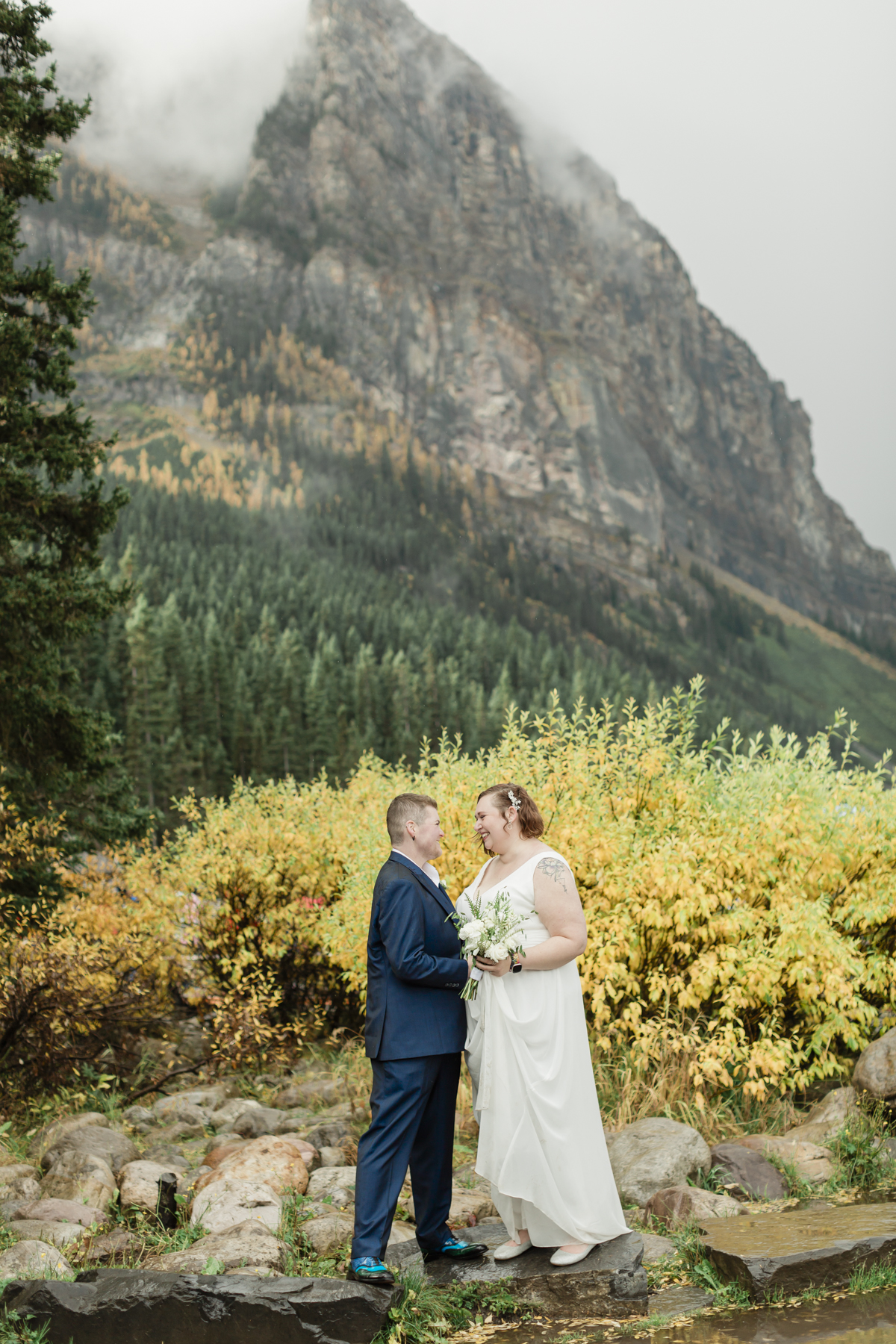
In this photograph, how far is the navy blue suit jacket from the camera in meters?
4.75

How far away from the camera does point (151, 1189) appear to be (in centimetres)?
634

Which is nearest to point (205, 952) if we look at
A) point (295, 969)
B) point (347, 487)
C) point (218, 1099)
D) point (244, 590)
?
point (295, 969)

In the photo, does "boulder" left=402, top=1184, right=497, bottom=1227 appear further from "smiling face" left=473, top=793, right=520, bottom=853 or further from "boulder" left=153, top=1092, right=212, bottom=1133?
"boulder" left=153, top=1092, right=212, bottom=1133

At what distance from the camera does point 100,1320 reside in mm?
4277

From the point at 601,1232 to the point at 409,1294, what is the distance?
0.97m

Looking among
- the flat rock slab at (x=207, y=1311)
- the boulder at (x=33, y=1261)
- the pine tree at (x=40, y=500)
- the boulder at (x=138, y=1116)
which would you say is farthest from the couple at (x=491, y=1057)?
the pine tree at (x=40, y=500)

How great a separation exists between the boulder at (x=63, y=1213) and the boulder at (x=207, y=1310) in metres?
1.58

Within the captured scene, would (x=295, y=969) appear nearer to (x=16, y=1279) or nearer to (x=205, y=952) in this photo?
(x=205, y=952)

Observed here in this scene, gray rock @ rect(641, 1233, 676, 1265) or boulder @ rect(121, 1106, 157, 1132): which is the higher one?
boulder @ rect(121, 1106, 157, 1132)

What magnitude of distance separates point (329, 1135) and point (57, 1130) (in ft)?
6.83

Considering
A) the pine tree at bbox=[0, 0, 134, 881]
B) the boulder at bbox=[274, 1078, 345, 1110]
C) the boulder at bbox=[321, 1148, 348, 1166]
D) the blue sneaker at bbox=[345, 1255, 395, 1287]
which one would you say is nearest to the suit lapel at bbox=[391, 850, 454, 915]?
the blue sneaker at bbox=[345, 1255, 395, 1287]

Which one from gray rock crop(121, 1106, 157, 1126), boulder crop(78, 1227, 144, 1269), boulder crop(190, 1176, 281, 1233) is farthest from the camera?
gray rock crop(121, 1106, 157, 1126)

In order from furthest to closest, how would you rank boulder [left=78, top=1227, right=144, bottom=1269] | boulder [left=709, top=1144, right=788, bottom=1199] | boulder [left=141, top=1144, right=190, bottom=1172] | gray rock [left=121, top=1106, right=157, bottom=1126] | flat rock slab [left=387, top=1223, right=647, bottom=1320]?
gray rock [left=121, top=1106, right=157, bottom=1126] → boulder [left=141, top=1144, right=190, bottom=1172] → boulder [left=709, top=1144, right=788, bottom=1199] → boulder [left=78, top=1227, right=144, bottom=1269] → flat rock slab [left=387, top=1223, right=647, bottom=1320]

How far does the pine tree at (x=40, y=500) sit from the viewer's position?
10.1 meters
